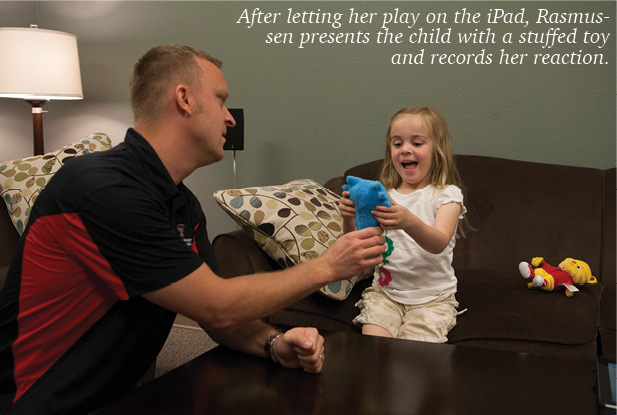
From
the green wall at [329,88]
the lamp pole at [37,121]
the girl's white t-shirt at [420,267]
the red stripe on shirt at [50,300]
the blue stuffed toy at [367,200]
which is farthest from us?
the lamp pole at [37,121]

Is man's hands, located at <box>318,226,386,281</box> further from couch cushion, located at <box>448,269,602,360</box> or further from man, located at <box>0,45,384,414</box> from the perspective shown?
couch cushion, located at <box>448,269,602,360</box>

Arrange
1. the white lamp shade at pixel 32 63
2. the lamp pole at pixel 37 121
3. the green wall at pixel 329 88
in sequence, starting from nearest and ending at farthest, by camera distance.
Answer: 1. the green wall at pixel 329 88
2. the white lamp shade at pixel 32 63
3. the lamp pole at pixel 37 121

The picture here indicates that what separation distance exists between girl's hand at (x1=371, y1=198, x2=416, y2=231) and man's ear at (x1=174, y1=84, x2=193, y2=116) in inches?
20.4

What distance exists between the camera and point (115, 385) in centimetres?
120

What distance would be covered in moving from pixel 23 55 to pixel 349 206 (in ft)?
7.85

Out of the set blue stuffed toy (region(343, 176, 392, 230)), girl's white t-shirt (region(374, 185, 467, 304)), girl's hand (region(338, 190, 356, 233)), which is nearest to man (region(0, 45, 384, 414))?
blue stuffed toy (region(343, 176, 392, 230))

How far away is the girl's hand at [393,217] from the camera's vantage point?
4.69 ft

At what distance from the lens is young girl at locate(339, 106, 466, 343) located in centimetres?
185

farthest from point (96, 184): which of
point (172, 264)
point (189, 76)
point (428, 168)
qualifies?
point (428, 168)

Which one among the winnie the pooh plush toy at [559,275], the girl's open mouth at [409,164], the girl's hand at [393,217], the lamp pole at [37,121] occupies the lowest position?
the winnie the pooh plush toy at [559,275]

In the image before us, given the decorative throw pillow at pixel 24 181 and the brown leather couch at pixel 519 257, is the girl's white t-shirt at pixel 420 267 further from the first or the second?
the decorative throw pillow at pixel 24 181

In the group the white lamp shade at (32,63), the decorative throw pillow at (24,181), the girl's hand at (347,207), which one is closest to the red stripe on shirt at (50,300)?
the girl's hand at (347,207)

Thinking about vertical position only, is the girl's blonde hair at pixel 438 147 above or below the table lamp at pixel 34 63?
below

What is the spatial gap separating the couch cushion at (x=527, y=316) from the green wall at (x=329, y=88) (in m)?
1.04
